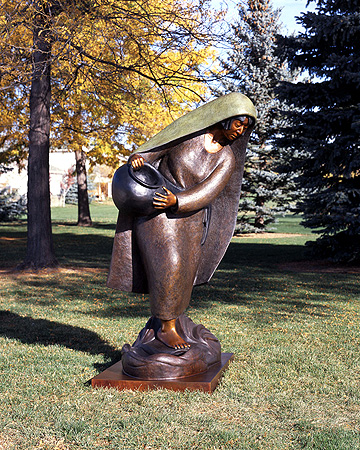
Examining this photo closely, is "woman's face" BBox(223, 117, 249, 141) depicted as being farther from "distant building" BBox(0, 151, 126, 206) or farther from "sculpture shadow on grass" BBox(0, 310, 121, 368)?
"distant building" BBox(0, 151, 126, 206)

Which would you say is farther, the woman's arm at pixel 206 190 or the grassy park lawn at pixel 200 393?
the woman's arm at pixel 206 190

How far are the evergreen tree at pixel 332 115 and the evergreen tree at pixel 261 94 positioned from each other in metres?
7.14

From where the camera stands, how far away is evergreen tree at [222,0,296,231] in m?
19.9

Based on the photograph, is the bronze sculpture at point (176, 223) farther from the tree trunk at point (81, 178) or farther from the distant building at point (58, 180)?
the distant building at point (58, 180)

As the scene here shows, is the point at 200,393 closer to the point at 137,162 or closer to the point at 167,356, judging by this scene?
the point at 167,356

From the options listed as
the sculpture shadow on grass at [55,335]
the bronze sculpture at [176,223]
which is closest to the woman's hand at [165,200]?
the bronze sculpture at [176,223]

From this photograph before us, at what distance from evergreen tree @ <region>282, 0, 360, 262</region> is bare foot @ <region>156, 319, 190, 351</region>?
761cm

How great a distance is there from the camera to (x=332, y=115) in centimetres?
1138

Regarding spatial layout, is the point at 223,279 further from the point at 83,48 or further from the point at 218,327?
the point at 83,48

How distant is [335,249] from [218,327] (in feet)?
22.6

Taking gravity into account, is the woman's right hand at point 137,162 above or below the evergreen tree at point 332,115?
below

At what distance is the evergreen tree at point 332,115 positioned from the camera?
1127cm

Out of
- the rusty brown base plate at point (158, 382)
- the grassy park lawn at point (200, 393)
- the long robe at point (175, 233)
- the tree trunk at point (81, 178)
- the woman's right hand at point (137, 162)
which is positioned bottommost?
the grassy park lawn at point (200, 393)

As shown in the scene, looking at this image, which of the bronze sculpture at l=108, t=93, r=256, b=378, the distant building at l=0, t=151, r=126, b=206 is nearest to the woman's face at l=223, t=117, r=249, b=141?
the bronze sculpture at l=108, t=93, r=256, b=378
